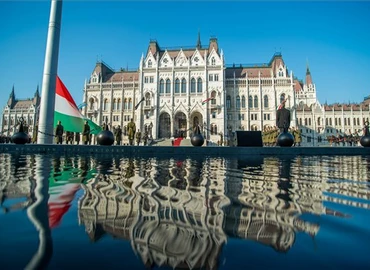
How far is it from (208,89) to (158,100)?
10.4 m

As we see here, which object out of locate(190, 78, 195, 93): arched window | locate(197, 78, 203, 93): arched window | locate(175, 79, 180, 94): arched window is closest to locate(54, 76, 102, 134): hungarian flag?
locate(175, 79, 180, 94): arched window

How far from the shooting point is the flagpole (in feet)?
42.6

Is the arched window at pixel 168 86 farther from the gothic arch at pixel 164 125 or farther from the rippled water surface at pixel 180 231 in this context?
the rippled water surface at pixel 180 231

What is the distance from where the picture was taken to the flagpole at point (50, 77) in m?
13.0

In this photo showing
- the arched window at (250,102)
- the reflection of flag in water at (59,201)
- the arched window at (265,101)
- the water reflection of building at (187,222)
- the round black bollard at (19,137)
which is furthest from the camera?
the arched window at (250,102)

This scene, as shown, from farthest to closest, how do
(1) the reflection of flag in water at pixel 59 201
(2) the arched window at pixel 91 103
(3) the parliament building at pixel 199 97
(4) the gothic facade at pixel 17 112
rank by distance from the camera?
(4) the gothic facade at pixel 17 112 → (2) the arched window at pixel 91 103 → (3) the parliament building at pixel 199 97 → (1) the reflection of flag in water at pixel 59 201

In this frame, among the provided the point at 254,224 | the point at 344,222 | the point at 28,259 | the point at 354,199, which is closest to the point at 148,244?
the point at 28,259

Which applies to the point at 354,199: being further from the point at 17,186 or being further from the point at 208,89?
the point at 208,89

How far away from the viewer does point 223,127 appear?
43906 millimetres

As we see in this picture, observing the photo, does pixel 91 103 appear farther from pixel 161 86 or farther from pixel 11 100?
pixel 11 100

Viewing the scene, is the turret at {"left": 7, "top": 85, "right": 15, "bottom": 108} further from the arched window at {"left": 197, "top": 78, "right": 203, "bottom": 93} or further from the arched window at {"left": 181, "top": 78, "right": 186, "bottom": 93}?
the arched window at {"left": 197, "top": 78, "right": 203, "bottom": 93}

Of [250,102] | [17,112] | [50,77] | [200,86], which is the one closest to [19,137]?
[50,77]

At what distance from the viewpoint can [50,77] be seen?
13.7 meters

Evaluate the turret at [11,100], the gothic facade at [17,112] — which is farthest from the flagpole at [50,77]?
the turret at [11,100]
